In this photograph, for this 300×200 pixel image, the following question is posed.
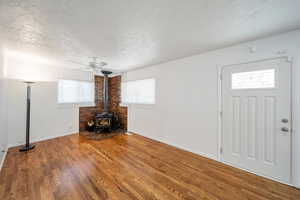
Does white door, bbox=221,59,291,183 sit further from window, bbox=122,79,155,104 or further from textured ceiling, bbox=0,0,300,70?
window, bbox=122,79,155,104

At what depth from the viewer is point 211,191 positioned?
1803 millimetres

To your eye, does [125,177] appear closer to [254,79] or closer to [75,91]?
[254,79]

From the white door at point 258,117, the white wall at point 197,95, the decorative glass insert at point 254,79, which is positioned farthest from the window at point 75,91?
the decorative glass insert at point 254,79

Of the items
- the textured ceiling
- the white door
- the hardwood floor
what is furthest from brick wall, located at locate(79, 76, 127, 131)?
the white door

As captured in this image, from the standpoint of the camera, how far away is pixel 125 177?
2102mm

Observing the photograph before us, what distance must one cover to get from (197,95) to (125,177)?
7.73ft

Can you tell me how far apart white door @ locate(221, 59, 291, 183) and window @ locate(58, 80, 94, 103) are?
4769 mm

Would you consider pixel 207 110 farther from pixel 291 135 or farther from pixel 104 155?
pixel 104 155

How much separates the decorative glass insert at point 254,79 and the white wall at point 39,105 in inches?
198

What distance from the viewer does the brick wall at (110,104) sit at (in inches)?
192

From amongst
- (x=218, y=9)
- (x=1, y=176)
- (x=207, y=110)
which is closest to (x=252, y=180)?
(x=207, y=110)

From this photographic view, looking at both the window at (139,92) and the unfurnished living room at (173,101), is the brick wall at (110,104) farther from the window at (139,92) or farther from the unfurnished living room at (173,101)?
the unfurnished living room at (173,101)

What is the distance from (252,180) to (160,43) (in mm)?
2941

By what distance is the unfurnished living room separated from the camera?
1.61 m
